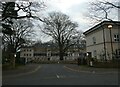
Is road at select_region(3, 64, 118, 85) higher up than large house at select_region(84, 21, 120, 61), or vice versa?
large house at select_region(84, 21, 120, 61)

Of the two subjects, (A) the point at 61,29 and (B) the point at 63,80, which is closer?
(B) the point at 63,80

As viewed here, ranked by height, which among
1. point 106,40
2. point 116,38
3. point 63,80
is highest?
point 116,38

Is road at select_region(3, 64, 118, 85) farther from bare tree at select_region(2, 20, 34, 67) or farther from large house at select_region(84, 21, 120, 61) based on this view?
bare tree at select_region(2, 20, 34, 67)

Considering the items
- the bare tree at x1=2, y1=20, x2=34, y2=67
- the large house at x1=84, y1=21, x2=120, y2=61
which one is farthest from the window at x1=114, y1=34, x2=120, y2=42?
the bare tree at x1=2, y1=20, x2=34, y2=67

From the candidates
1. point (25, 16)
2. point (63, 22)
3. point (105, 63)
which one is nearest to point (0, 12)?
point (25, 16)

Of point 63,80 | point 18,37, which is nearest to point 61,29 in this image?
point 18,37

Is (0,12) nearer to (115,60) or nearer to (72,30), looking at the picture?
(115,60)

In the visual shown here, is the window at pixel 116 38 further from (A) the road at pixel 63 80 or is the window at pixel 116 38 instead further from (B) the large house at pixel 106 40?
(A) the road at pixel 63 80

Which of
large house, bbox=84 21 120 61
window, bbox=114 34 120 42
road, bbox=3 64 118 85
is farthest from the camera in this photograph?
window, bbox=114 34 120 42

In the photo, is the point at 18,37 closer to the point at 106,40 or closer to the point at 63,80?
the point at 106,40

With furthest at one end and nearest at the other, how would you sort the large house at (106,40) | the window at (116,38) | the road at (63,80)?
the window at (116,38), the large house at (106,40), the road at (63,80)

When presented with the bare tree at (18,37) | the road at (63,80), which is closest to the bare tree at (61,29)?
the bare tree at (18,37)

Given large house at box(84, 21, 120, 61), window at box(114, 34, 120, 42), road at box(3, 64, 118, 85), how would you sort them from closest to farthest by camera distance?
road at box(3, 64, 118, 85) → large house at box(84, 21, 120, 61) → window at box(114, 34, 120, 42)

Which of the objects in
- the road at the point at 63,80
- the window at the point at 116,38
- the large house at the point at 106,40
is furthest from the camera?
the window at the point at 116,38
